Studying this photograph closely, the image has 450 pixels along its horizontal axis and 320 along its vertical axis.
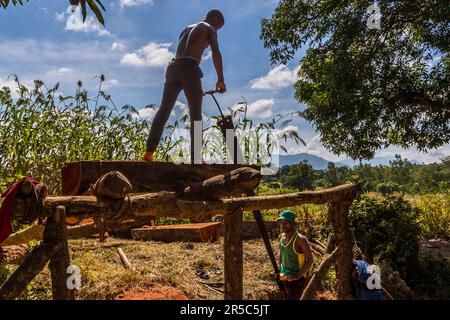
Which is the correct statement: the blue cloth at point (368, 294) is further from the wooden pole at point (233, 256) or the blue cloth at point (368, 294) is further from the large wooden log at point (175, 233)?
the large wooden log at point (175, 233)

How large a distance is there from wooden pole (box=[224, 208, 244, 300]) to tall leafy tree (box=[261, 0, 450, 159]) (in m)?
5.01

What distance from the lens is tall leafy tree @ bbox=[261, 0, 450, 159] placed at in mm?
7496

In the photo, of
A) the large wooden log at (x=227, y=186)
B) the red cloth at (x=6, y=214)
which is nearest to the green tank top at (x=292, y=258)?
the large wooden log at (x=227, y=186)

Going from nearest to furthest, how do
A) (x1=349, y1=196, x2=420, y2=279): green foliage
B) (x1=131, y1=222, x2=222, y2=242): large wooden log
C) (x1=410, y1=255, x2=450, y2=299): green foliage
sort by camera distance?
(x1=410, y1=255, x2=450, y2=299): green foliage
(x1=349, y1=196, x2=420, y2=279): green foliage
(x1=131, y1=222, x2=222, y2=242): large wooden log

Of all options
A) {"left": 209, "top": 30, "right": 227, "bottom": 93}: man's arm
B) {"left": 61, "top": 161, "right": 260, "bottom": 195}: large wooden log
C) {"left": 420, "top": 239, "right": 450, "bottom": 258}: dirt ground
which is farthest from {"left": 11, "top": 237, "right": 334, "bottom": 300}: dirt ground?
{"left": 420, "top": 239, "right": 450, "bottom": 258}: dirt ground

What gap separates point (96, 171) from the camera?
9.73ft

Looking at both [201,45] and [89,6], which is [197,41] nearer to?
[201,45]

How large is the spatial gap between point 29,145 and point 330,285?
16.3 feet

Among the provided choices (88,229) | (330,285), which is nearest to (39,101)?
(88,229)

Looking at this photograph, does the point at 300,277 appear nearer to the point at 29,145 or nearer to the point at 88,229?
the point at 88,229

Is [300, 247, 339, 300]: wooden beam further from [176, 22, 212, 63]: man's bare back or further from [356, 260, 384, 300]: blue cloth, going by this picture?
[176, 22, 212, 63]: man's bare back

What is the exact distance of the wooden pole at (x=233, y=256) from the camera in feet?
10.2

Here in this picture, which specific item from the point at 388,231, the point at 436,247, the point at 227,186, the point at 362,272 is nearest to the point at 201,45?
the point at 227,186

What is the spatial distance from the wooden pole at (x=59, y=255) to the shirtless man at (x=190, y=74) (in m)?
1.82
